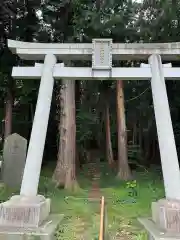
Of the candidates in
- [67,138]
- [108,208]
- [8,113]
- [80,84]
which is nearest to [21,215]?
[108,208]

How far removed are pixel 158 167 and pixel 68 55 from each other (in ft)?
33.5

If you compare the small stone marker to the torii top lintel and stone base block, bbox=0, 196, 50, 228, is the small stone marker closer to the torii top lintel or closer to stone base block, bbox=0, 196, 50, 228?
the torii top lintel

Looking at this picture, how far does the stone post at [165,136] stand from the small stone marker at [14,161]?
5.32 metres

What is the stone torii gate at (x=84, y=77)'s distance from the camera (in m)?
5.43

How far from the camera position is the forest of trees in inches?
429

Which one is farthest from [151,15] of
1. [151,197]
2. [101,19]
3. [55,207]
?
[55,207]

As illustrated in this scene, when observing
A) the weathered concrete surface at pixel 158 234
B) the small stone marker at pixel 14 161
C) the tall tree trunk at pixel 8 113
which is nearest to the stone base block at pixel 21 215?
the weathered concrete surface at pixel 158 234

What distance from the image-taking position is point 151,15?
39.1ft

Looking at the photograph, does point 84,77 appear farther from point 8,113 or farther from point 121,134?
point 8,113

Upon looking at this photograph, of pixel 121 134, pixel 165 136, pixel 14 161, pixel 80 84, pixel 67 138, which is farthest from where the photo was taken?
pixel 80 84

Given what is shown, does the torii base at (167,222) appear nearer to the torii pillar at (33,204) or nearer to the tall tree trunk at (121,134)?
the torii pillar at (33,204)

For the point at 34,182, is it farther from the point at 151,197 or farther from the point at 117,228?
the point at 151,197

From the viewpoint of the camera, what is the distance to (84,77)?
7.23m

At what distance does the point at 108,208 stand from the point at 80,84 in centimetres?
1025
